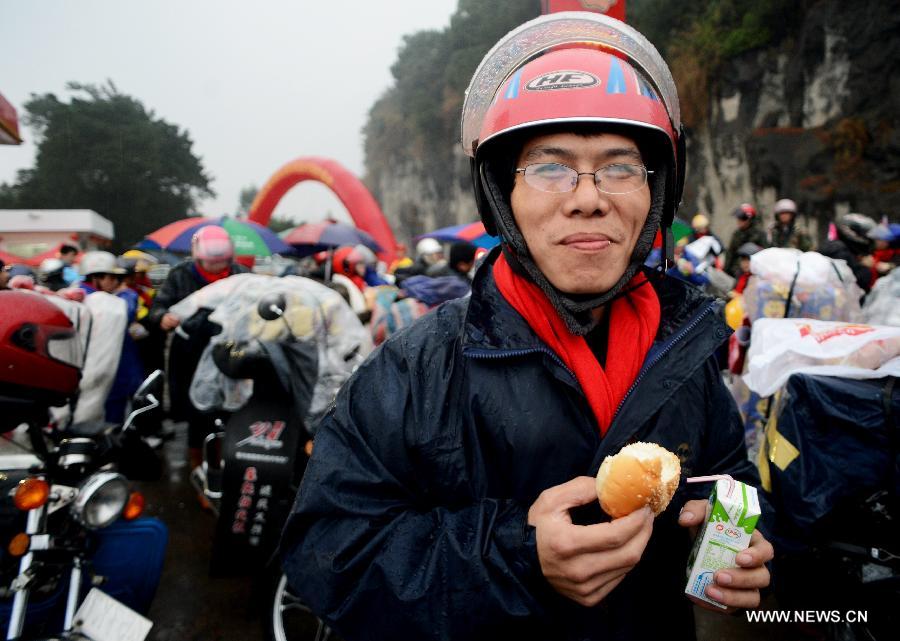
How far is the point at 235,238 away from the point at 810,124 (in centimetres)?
1493

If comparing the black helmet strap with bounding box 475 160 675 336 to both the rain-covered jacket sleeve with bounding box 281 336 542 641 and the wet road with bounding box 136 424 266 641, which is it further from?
the wet road with bounding box 136 424 266 641

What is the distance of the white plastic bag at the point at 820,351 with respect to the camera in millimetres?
2238

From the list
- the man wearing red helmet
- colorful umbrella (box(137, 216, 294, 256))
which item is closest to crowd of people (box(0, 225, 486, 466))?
the man wearing red helmet

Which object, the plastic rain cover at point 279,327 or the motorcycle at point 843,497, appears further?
the plastic rain cover at point 279,327

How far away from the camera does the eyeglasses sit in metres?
1.18

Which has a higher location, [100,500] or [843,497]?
[843,497]

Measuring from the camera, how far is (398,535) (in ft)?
3.33

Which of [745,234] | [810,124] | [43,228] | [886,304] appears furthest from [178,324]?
[43,228]

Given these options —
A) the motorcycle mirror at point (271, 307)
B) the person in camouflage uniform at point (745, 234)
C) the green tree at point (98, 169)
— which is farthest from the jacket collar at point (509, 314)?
the green tree at point (98, 169)

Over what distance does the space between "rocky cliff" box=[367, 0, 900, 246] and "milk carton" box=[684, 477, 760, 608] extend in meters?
14.7

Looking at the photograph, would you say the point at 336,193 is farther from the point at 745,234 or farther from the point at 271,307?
the point at 271,307

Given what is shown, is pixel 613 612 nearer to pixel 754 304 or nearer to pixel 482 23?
pixel 754 304

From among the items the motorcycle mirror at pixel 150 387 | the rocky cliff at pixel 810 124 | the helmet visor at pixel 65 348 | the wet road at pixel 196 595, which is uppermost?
the rocky cliff at pixel 810 124

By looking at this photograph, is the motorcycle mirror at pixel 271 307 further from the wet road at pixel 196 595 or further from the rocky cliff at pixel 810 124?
the rocky cliff at pixel 810 124
